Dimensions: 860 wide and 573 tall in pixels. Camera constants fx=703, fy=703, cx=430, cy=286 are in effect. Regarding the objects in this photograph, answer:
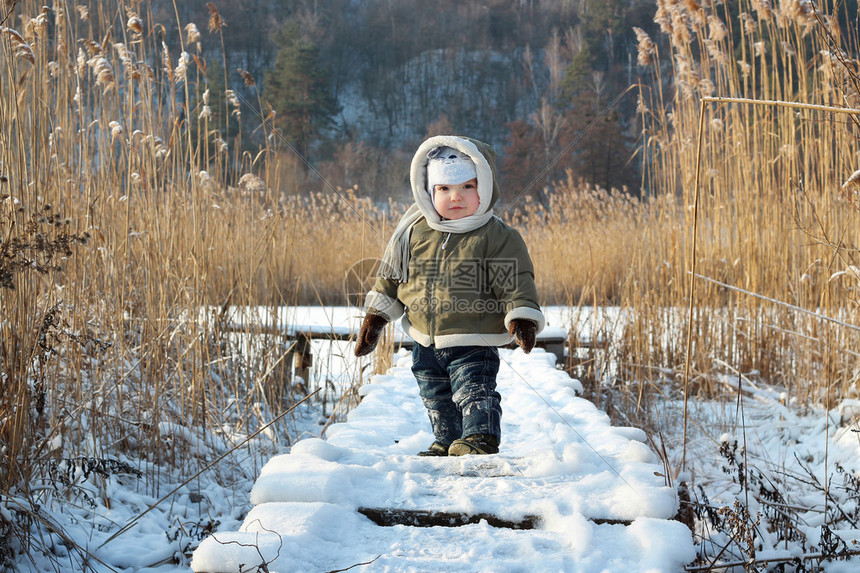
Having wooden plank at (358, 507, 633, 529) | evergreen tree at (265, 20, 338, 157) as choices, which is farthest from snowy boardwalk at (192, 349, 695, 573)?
evergreen tree at (265, 20, 338, 157)

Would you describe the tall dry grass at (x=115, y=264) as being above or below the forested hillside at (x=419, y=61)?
below

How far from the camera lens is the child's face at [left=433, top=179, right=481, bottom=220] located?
2301 millimetres

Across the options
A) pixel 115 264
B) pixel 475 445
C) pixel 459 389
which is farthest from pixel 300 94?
pixel 475 445

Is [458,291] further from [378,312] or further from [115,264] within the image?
[115,264]

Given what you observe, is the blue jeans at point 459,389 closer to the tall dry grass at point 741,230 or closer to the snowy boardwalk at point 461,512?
the snowy boardwalk at point 461,512

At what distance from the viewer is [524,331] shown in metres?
2.16

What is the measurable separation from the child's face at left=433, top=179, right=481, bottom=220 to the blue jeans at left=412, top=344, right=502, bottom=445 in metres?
0.45

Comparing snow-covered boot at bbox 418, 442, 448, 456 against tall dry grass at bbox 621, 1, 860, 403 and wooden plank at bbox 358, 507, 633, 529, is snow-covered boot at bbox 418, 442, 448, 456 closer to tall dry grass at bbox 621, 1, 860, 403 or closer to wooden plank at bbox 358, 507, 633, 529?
wooden plank at bbox 358, 507, 633, 529

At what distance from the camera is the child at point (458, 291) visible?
7.29ft

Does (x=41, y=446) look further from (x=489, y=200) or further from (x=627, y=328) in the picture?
(x=627, y=328)

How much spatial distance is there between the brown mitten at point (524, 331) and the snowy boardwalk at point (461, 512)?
1.06ft

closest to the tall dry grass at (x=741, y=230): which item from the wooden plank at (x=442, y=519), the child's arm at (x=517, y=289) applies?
the child's arm at (x=517, y=289)

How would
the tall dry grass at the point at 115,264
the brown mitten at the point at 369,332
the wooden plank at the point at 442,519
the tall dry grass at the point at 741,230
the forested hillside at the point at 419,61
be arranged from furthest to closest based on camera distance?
the forested hillside at the point at 419,61 < the tall dry grass at the point at 741,230 < the brown mitten at the point at 369,332 < the tall dry grass at the point at 115,264 < the wooden plank at the point at 442,519

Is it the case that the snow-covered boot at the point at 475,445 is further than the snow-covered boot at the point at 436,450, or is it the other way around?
the snow-covered boot at the point at 436,450
